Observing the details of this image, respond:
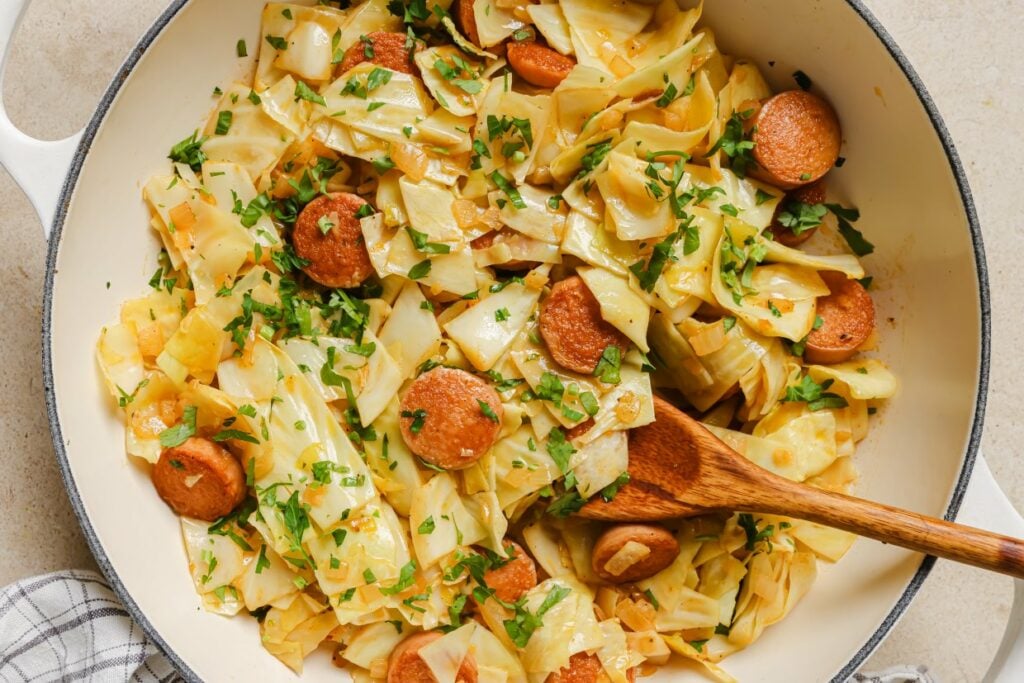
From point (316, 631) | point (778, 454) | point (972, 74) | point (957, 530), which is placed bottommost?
point (316, 631)

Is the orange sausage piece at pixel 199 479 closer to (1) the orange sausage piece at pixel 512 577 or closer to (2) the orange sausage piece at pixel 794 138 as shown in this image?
(1) the orange sausage piece at pixel 512 577

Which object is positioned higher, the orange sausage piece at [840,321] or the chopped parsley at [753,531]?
the orange sausage piece at [840,321]

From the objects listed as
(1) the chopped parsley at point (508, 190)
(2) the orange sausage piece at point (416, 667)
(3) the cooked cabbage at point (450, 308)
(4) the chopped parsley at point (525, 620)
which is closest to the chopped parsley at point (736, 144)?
(3) the cooked cabbage at point (450, 308)

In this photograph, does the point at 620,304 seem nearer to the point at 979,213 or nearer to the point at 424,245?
the point at 424,245

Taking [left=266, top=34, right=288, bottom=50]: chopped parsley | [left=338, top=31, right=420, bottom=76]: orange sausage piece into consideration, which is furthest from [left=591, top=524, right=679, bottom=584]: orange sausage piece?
[left=266, top=34, right=288, bottom=50]: chopped parsley

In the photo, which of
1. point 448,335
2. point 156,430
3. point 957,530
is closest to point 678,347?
point 448,335

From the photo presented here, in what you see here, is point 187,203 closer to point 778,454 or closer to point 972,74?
point 778,454

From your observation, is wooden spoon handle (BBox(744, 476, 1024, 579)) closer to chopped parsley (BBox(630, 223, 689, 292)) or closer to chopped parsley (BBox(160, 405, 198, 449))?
chopped parsley (BBox(630, 223, 689, 292))
